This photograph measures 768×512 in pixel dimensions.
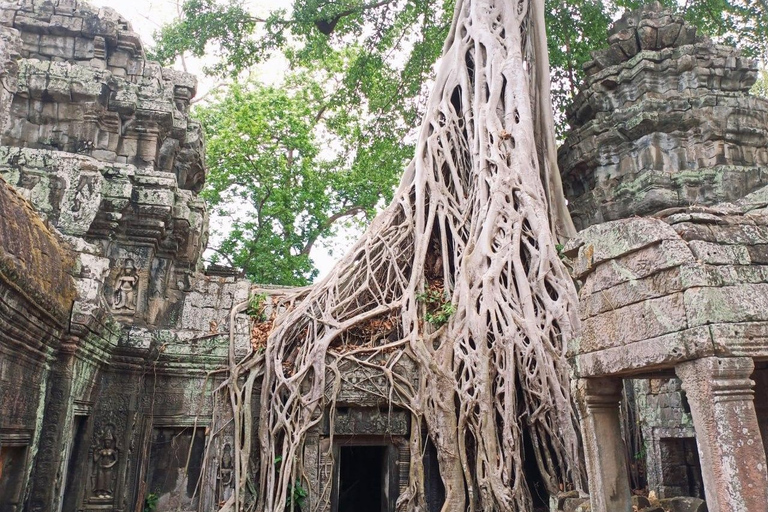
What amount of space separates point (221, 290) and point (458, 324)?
2325 millimetres

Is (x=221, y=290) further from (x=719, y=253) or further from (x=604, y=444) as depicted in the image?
(x=719, y=253)

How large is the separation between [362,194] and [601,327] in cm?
1045

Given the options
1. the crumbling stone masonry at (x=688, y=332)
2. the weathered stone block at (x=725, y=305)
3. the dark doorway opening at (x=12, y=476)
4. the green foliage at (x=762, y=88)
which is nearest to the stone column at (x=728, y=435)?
the crumbling stone masonry at (x=688, y=332)

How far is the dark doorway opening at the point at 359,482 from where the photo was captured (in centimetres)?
769

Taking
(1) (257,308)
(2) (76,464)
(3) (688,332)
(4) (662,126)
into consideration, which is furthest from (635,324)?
(4) (662,126)

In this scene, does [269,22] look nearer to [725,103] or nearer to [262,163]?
[262,163]

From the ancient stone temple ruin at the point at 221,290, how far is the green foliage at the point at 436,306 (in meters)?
0.58

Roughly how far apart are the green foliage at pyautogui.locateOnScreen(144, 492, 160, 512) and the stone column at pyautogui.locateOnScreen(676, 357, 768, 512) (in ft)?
13.4

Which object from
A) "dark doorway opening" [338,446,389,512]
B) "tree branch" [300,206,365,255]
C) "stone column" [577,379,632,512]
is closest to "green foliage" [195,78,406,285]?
"tree branch" [300,206,365,255]

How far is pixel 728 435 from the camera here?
7.88 ft

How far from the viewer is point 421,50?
9.84 metres

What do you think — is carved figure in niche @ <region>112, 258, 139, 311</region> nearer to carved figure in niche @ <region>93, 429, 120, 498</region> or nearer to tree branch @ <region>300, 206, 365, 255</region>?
carved figure in niche @ <region>93, 429, 120, 498</region>

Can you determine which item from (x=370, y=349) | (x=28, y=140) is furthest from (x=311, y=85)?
(x=370, y=349)

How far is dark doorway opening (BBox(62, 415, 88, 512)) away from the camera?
4.35 meters
